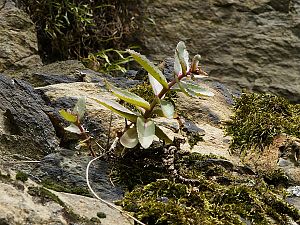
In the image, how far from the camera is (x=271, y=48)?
11.9 ft

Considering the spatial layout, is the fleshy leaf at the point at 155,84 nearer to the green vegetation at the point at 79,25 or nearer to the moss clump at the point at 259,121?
the moss clump at the point at 259,121

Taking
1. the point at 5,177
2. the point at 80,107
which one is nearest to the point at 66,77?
the point at 80,107

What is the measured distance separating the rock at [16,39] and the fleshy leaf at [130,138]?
1.38 metres

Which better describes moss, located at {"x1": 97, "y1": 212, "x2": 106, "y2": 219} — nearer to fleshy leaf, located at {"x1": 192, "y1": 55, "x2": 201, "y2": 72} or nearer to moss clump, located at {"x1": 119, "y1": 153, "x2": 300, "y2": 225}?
moss clump, located at {"x1": 119, "y1": 153, "x2": 300, "y2": 225}

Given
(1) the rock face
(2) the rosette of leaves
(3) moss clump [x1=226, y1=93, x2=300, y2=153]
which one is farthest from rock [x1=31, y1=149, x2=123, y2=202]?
(1) the rock face

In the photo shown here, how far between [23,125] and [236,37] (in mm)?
2204

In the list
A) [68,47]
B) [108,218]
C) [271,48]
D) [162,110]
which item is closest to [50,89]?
[162,110]

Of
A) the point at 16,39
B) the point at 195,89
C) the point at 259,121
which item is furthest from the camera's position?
the point at 16,39

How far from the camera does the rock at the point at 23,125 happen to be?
1.62 meters

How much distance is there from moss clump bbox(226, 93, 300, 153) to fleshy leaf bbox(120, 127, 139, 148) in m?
0.49

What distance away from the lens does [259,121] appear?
1993 mm

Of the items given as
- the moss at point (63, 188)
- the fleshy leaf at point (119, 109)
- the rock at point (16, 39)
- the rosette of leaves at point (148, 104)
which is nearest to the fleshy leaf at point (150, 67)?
the rosette of leaves at point (148, 104)

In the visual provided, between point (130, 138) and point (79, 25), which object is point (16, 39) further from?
point (130, 138)

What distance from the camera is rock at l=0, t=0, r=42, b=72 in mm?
2814
